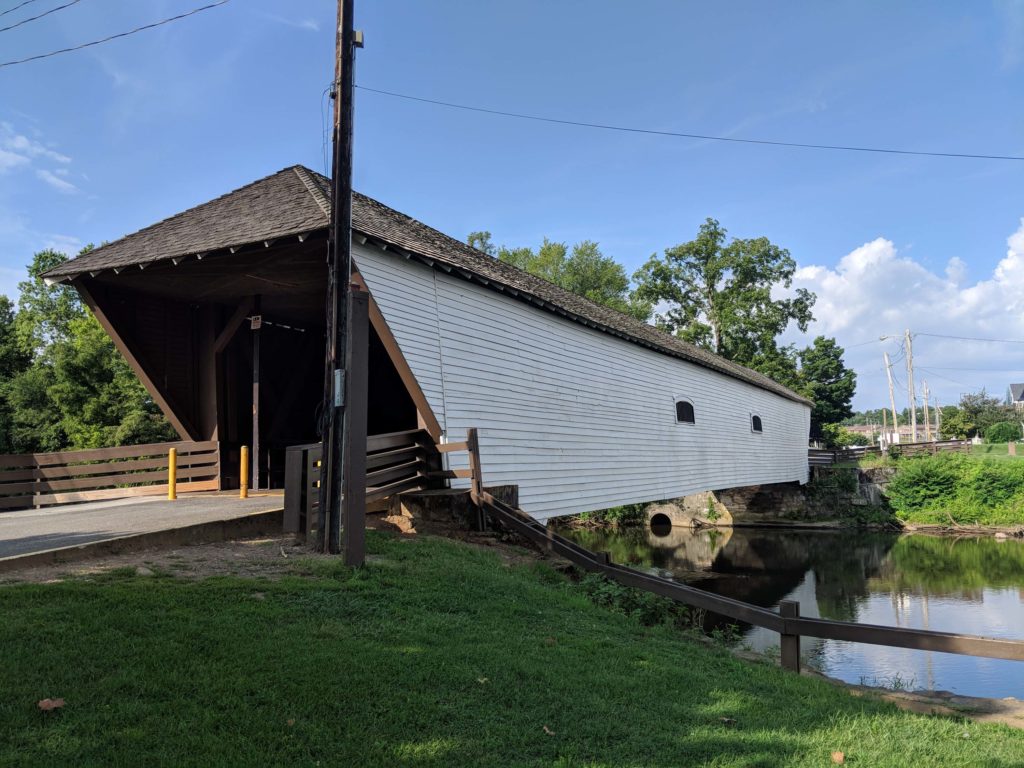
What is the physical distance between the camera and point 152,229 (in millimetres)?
10930

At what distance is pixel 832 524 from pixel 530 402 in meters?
21.5

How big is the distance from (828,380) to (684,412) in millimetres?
35724

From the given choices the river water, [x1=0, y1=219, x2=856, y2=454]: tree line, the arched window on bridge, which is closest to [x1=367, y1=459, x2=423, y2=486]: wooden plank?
the river water

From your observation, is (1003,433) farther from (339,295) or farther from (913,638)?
(339,295)

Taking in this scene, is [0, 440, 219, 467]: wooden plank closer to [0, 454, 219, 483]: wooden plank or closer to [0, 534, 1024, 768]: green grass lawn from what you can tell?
[0, 454, 219, 483]: wooden plank

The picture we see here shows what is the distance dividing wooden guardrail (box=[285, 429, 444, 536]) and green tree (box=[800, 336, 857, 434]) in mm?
42892

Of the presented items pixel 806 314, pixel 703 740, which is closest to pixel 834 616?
pixel 703 740

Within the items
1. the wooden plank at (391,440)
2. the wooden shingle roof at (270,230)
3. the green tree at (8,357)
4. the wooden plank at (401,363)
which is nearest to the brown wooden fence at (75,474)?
the wooden shingle roof at (270,230)

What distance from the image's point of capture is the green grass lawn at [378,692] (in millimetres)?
2836

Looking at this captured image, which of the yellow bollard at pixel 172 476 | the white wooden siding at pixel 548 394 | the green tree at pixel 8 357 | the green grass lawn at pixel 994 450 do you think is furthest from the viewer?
the green grass lawn at pixel 994 450

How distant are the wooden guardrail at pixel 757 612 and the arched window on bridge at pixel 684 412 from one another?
848cm

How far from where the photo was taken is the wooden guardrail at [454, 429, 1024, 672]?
4902 mm

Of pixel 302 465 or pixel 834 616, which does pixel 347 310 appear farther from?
pixel 834 616

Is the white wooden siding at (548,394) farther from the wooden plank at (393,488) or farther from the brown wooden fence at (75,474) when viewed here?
the brown wooden fence at (75,474)
